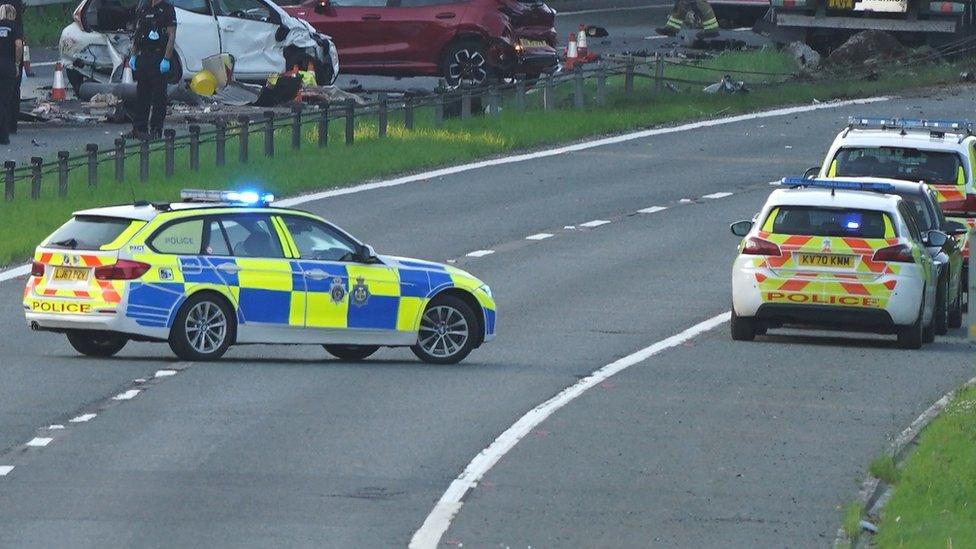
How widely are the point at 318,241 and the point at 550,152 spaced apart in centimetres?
1657

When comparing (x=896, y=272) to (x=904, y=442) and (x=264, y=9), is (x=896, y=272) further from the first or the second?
(x=264, y=9)

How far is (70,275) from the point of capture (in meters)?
19.1

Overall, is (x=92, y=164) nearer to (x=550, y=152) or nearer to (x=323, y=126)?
(x=323, y=126)

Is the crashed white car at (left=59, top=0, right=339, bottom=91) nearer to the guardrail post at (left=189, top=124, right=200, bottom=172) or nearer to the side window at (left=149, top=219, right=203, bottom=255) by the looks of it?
the guardrail post at (left=189, top=124, right=200, bottom=172)

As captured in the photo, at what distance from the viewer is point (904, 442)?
15.9 m

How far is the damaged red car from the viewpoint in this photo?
40.2 metres

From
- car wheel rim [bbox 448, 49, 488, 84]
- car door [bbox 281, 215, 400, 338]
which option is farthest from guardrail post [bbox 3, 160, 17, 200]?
car wheel rim [bbox 448, 49, 488, 84]

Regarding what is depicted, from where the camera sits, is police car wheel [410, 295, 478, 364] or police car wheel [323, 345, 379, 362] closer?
police car wheel [410, 295, 478, 364]

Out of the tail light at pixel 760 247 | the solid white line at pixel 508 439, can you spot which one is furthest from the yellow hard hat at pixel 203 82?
the tail light at pixel 760 247

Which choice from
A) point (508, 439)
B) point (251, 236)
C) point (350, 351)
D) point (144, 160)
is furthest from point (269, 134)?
point (508, 439)

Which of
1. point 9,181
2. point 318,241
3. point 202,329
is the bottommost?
point 9,181

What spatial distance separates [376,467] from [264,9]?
974 inches

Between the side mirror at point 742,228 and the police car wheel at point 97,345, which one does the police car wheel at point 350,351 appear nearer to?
the police car wheel at point 97,345

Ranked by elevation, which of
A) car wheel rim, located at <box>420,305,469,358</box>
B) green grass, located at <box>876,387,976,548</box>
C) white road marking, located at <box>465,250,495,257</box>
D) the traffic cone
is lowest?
white road marking, located at <box>465,250,495,257</box>
